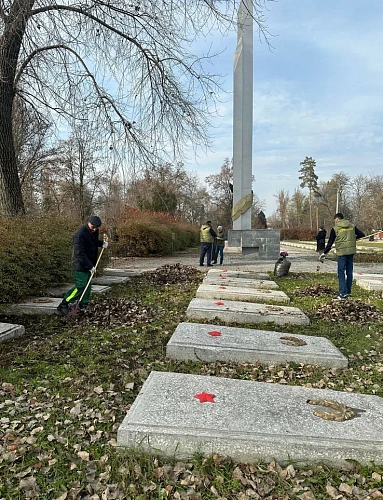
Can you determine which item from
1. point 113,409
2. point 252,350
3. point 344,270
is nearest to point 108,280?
point 344,270

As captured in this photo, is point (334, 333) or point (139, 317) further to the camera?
point (139, 317)

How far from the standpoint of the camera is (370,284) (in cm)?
944

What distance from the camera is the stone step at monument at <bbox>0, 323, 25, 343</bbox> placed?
4.87 metres


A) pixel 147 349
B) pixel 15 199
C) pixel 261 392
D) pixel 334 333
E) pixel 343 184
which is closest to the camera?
pixel 261 392

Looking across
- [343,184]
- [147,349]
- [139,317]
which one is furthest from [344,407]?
[343,184]

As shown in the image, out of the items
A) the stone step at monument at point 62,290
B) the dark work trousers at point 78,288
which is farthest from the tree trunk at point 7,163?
the dark work trousers at point 78,288

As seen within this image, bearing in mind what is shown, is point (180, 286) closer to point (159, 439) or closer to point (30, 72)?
point (30, 72)

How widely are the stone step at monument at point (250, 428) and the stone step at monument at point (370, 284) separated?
6.77 metres

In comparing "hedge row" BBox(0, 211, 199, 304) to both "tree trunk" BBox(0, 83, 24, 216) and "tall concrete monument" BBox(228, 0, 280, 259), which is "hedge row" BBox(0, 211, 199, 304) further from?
"tall concrete monument" BBox(228, 0, 280, 259)

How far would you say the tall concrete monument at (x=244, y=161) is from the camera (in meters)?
17.8

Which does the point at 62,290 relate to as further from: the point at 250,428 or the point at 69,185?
the point at 69,185

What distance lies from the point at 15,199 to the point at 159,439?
805cm

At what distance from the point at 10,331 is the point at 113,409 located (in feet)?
8.25

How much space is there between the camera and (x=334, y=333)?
5.66 m
